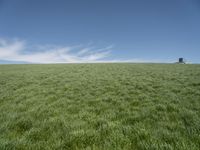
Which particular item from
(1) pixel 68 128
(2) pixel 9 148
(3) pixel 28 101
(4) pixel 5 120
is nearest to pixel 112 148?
(1) pixel 68 128

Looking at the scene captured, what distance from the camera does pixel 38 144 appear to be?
4285mm

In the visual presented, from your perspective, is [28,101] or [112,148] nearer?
[112,148]

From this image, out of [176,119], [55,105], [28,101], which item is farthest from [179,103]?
[28,101]

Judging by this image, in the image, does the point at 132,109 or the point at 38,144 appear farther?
the point at 132,109

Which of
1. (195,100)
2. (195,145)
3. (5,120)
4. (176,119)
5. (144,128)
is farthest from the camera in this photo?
(195,100)

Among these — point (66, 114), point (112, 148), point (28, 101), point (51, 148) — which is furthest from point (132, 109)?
point (28, 101)

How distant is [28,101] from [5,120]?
2.83 m

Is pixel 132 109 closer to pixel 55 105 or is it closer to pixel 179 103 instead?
pixel 179 103

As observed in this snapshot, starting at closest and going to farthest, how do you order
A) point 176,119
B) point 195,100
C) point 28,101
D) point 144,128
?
point 144,128
point 176,119
point 195,100
point 28,101

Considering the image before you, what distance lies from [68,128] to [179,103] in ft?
16.4

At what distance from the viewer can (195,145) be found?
12.7 ft

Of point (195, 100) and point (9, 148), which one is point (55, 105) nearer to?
point (9, 148)

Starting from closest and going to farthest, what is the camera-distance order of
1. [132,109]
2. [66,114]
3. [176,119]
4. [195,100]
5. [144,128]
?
[144,128] < [176,119] < [66,114] < [132,109] < [195,100]

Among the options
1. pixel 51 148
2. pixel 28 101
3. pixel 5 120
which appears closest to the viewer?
pixel 51 148
